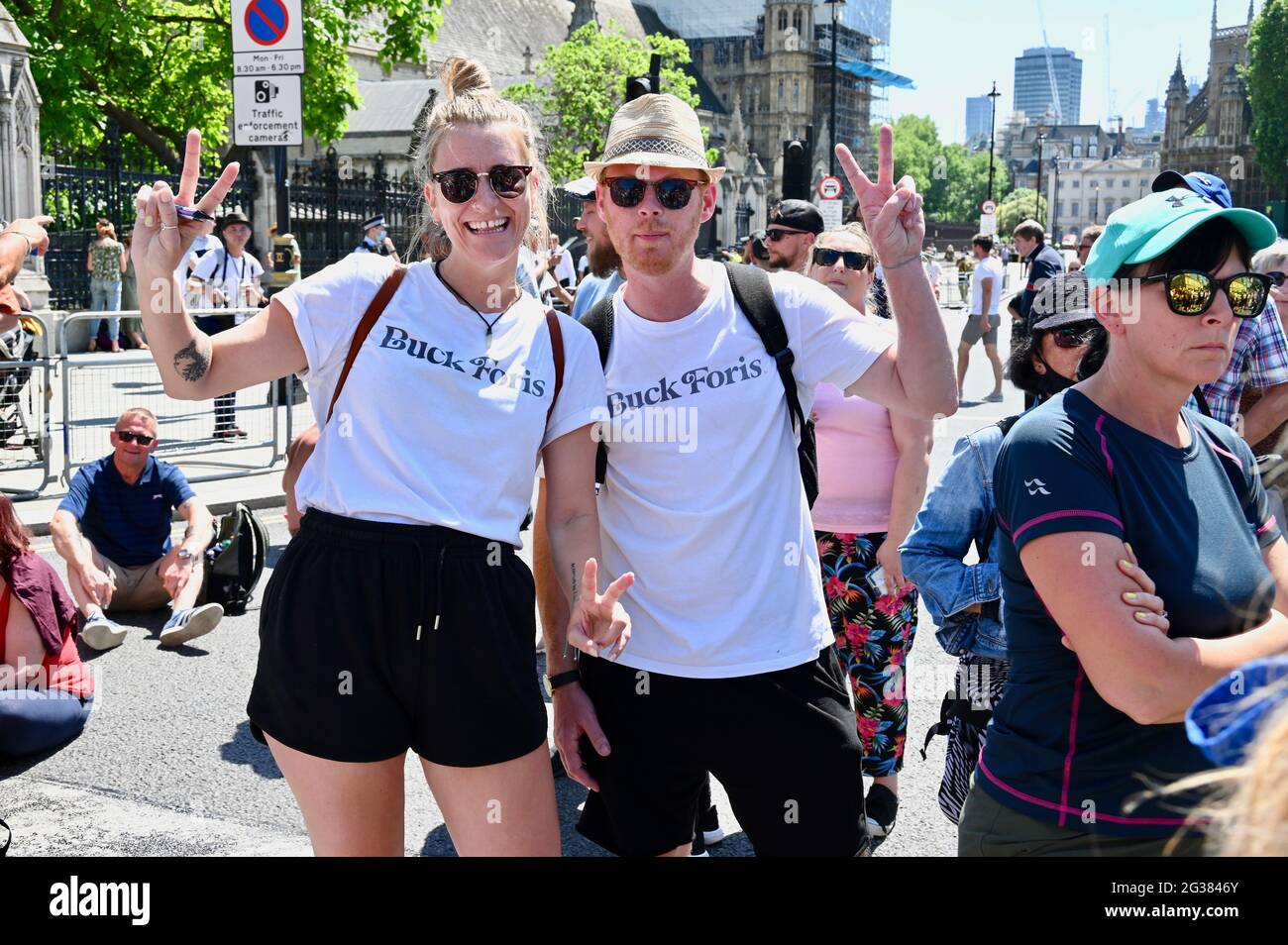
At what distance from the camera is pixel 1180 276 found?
2328mm

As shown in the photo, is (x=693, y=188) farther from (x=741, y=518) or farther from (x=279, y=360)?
(x=279, y=360)

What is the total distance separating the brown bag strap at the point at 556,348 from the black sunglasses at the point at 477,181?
10.6 inches

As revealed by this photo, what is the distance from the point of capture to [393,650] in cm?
265

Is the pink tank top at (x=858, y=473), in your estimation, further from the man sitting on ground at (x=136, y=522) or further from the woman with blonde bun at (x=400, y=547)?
the man sitting on ground at (x=136, y=522)

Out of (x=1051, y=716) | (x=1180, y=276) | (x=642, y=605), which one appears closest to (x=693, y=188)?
(x=642, y=605)

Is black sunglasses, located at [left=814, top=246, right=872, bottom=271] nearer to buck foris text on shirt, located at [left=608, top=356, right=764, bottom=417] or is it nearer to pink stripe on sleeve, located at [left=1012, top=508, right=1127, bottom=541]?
buck foris text on shirt, located at [left=608, top=356, right=764, bottom=417]

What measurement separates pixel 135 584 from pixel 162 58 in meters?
23.6

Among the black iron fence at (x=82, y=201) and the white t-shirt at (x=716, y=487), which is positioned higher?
the black iron fence at (x=82, y=201)

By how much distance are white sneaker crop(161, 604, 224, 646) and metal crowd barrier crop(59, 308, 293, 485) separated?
10.8 ft

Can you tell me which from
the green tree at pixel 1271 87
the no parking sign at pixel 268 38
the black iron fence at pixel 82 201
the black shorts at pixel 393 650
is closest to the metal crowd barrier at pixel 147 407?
the no parking sign at pixel 268 38

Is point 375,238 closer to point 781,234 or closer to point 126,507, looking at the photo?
point 126,507

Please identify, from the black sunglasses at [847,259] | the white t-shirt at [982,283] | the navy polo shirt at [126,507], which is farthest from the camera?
the white t-shirt at [982,283]

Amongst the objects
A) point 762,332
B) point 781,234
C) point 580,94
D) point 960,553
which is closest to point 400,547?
point 762,332

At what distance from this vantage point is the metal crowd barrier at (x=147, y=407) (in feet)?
35.0
